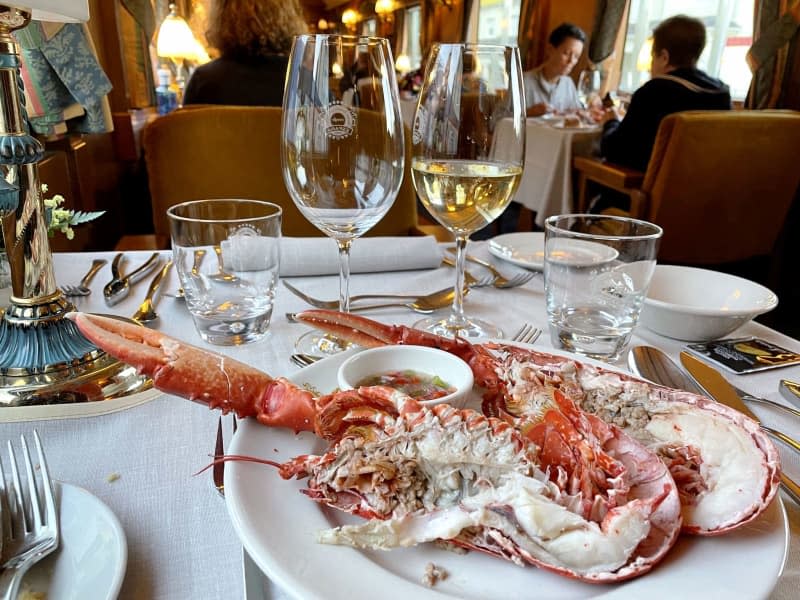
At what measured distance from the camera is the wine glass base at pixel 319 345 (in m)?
0.76

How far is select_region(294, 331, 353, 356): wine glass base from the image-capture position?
0.76 meters

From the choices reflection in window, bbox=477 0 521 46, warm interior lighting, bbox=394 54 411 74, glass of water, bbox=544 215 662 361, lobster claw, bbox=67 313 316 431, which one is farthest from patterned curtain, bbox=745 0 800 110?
warm interior lighting, bbox=394 54 411 74

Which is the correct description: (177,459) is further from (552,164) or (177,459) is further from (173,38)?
(173,38)

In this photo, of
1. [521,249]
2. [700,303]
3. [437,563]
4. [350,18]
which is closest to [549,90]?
[521,249]

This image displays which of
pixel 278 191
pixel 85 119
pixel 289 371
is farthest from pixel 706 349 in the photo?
pixel 85 119

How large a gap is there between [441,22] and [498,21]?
1.61m

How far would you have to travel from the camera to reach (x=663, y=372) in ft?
2.18

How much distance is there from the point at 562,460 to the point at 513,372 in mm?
132

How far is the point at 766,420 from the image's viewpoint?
24.5 inches

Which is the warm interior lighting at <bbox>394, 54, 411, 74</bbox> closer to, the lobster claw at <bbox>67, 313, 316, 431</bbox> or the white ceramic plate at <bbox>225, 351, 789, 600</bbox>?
the lobster claw at <bbox>67, 313, 316, 431</bbox>

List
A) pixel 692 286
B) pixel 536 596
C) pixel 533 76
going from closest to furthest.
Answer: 1. pixel 536 596
2. pixel 692 286
3. pixel 533 76

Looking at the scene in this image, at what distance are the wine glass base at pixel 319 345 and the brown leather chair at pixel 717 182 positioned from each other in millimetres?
2099

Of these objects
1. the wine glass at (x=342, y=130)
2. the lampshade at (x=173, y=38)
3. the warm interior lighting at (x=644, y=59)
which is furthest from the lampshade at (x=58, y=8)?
the warm interior lighting at (x=644, y=59)

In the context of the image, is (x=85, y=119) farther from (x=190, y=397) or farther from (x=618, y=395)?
(x=618, y=395)
